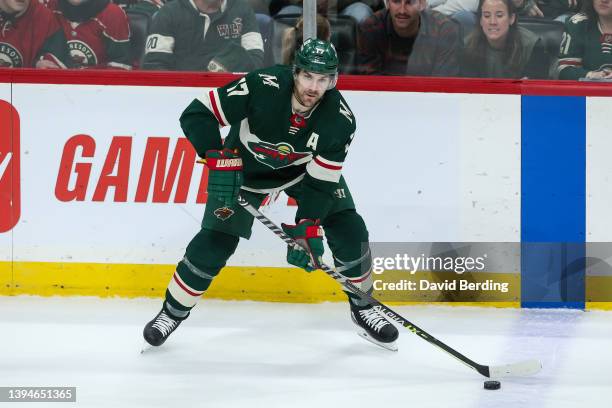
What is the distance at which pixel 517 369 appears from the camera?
335cm

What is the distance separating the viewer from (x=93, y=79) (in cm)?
440

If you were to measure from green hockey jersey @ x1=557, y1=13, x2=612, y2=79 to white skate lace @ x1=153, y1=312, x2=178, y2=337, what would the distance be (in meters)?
1.99

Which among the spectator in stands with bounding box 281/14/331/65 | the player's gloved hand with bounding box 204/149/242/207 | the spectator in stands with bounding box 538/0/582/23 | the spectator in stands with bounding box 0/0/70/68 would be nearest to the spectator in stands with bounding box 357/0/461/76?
the spectator in stands with bounding box 281/14/331/65

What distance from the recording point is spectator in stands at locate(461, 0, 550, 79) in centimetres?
432

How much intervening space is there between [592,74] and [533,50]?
0.28 metres

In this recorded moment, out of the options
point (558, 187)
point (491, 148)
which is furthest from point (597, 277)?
point (491, 148)

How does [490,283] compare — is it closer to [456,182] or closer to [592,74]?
[456,182]

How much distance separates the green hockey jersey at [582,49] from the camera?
4.34 metres

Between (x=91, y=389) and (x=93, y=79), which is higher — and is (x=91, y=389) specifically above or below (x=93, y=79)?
below

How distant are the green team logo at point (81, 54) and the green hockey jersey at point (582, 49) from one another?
2015 millimetres

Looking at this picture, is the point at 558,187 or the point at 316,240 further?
the point at 558,187

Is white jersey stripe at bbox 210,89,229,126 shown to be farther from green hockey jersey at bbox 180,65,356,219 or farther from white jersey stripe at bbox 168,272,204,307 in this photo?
white jersey stripe at bbox 168,272,204,307

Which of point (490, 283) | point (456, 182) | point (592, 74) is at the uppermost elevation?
point (592, 74)

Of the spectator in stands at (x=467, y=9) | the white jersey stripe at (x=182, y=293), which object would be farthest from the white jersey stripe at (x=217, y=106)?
the spectator in stands at (x=467, y=9)
